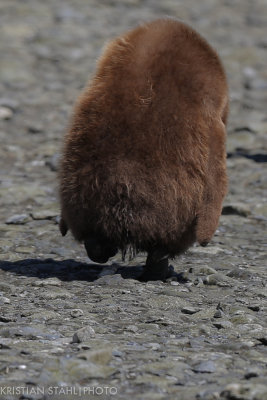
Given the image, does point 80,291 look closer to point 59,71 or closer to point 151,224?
point 151,224

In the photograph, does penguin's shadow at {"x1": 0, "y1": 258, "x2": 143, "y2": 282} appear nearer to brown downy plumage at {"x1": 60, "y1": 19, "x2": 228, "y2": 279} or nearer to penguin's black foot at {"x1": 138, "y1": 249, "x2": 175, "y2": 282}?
penguin's black foot at {"x1": 138, "y1": 249, "x2": 175, "y2": 282}

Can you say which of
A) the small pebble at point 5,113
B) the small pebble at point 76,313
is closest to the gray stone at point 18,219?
the small pebble at point 76,313

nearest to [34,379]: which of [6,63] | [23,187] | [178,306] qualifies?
[178,306]

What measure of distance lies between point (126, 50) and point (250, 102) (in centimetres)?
643

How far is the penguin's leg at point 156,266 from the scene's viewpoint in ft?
19.3

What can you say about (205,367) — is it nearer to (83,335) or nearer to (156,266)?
(83,335)

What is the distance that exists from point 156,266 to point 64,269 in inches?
31.1

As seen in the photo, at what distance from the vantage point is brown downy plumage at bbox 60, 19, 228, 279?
220 inches

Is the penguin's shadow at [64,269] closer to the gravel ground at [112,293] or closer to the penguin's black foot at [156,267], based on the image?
the gravel ground at [112,293]

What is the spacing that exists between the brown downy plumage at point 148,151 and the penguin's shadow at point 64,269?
1.07ft

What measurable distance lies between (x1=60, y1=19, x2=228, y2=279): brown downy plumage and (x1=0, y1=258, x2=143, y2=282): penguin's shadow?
325 mm

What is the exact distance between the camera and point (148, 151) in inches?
219

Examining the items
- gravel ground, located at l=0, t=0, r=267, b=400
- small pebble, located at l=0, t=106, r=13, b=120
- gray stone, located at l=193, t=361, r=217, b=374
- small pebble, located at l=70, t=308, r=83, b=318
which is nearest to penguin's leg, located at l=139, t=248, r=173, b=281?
gravel ground, located at l=0, t=0, r=267, b=400

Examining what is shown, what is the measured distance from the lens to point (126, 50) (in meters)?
5.92
